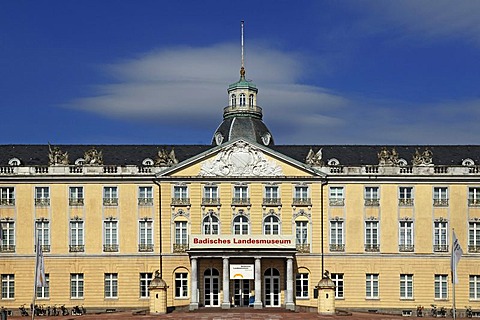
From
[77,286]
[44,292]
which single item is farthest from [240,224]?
[44,292]

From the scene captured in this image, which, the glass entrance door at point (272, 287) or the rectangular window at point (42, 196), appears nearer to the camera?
the glass entrance door at point (272, 287)

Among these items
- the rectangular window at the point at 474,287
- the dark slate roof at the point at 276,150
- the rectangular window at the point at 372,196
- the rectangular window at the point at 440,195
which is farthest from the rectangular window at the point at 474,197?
the rectangular window at the point at 372,196

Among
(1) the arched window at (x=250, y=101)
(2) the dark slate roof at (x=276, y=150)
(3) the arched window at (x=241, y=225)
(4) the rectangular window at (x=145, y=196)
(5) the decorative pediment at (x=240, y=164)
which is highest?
(1) the arched window at (x=250, y=101)

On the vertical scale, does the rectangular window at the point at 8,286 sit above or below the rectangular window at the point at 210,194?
below

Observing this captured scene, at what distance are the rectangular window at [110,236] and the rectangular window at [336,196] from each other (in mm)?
20068

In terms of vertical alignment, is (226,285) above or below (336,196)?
below

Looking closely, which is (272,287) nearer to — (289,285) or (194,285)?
(289,285)

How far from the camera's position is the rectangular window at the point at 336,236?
83.6 m

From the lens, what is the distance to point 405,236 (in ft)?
274

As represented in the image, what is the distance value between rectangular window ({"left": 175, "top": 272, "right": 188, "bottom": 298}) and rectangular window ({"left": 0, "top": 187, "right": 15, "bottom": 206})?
54.9ft

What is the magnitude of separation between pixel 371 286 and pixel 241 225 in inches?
520

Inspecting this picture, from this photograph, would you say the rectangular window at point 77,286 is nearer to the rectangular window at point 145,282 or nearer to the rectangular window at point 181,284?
the rectangular window at point 145,282

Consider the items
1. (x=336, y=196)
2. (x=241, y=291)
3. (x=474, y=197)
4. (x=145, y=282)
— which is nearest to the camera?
(x=241, y=291)

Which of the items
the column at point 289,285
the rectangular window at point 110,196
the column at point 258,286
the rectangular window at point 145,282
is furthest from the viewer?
the rectangular window at point 110,196
